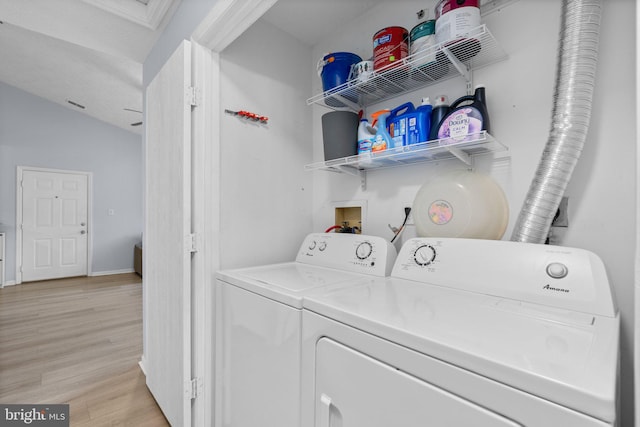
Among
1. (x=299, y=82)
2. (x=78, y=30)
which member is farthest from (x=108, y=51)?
(x=299, y=82)

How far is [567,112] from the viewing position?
94 centimetres

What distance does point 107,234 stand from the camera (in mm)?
5703

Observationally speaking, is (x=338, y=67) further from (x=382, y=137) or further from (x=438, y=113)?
(x=438, y=113)

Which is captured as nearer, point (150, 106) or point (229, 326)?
point (229, 326)

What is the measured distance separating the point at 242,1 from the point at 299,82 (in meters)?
0.71

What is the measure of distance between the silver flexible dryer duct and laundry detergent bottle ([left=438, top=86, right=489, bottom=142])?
22cm

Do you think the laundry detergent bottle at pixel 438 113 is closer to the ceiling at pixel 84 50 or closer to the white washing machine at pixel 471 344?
the white washing machine at pixel 471 344

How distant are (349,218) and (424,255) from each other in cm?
68

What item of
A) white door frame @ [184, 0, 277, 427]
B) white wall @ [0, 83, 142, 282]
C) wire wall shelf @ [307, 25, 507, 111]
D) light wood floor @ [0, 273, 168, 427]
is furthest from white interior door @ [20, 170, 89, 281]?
wire wall shelf @ [307, 25, 507, 111]

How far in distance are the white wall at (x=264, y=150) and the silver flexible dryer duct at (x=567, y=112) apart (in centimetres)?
120

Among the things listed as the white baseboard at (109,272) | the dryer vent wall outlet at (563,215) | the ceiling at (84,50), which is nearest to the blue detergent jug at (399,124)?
the dryer vent wall outlet at (563,215)

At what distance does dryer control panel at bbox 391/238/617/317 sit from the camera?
2.60 ft

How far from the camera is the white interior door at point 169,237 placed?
1438 millimetres

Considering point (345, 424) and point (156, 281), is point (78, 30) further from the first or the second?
point (345, 424)
